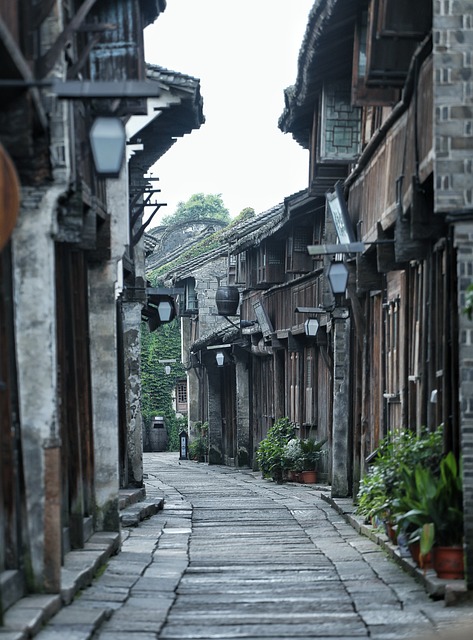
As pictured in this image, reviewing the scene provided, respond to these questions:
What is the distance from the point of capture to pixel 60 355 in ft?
40.2

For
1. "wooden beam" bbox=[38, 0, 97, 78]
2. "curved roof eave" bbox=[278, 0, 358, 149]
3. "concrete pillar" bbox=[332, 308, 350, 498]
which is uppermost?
"curved roof eave" bbox=[278, 0, 358, 149]

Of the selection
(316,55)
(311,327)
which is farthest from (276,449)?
(316,55)

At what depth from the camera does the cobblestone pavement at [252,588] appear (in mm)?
9250

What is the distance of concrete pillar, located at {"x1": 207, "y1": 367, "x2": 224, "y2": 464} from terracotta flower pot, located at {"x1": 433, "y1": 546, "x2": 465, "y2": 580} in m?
32.7

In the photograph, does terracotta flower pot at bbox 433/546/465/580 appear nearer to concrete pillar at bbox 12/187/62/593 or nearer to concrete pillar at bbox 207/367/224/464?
concrete pillar at bbox 12/187/62/593

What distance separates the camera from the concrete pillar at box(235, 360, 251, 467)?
38094mm

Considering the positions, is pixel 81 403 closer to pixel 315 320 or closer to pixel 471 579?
pixel 471 579

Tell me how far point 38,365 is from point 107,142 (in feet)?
5.94

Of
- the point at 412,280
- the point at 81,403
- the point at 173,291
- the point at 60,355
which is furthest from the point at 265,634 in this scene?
the point at 173,291

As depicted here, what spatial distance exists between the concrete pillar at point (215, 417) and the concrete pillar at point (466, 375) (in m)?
33.2

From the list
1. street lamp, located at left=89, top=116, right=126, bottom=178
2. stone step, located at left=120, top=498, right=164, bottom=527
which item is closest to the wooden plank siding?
street lamp, located at left=89, top=116, right=126, bottom=178

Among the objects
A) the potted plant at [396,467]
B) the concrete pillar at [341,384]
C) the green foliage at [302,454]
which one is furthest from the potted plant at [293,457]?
the potted plant at [396,467]

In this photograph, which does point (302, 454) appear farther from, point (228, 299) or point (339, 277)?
point (228, 299)

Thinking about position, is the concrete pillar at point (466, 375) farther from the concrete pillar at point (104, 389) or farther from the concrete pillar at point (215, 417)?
the concrete pillar at point (215, 417)
